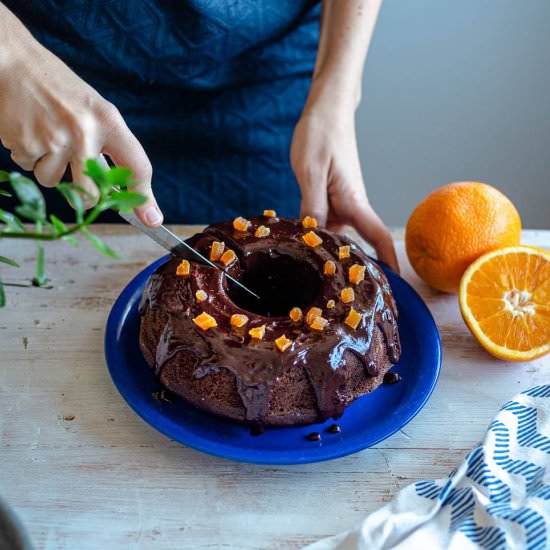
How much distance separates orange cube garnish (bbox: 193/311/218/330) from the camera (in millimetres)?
1234

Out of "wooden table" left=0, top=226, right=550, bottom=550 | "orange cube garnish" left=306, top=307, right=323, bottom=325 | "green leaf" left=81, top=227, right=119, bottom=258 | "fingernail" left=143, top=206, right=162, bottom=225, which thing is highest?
"green leaf" left=81, top=227, right=119, bottom=258

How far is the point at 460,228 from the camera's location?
4.93 feet

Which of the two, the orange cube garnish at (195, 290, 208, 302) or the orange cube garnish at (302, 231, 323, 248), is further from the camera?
the orange cube garnish at (302, 231, 323, 248)

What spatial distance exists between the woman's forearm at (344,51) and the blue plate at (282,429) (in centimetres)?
57

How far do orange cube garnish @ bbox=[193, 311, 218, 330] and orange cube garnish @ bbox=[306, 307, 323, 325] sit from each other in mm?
156

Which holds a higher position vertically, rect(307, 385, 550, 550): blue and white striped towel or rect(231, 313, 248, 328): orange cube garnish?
rect(231, 313, 248, 328): orange cube garnish

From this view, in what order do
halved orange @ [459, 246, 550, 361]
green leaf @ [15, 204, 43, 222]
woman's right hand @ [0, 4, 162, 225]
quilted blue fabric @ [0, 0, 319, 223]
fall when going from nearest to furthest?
green leaf @ [15, 204, 43, 222] → woman's right hand @ [0, 4, 162, 225] → halved orange @ [459, 246, 550, 361] → quilted blue fabric @ [0, 0, 319, 223]

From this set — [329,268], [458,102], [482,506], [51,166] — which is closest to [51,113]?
[51,166]

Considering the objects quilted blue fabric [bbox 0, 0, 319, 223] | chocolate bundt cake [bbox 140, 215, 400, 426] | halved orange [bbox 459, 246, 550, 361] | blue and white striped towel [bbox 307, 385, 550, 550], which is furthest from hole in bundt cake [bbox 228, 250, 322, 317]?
quilted blue fabric [bbox 0, 0, 319, 223]

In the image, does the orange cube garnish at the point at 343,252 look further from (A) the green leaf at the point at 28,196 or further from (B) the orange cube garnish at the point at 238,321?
(A) the green leaf at the point at 28,196

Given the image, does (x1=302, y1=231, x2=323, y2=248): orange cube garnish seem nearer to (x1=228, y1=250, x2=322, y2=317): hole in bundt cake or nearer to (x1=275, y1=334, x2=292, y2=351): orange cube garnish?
(x1=228, y1=250, x2=322, y2=317): hole in bundt cake

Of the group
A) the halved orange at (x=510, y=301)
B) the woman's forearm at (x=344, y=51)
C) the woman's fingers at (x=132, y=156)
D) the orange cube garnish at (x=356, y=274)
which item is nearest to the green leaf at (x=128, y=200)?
the woman's fingers at (x=132, y=156)

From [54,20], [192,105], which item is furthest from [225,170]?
[54,20]

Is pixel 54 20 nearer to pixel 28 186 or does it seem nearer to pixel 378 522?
pixel 28 186
